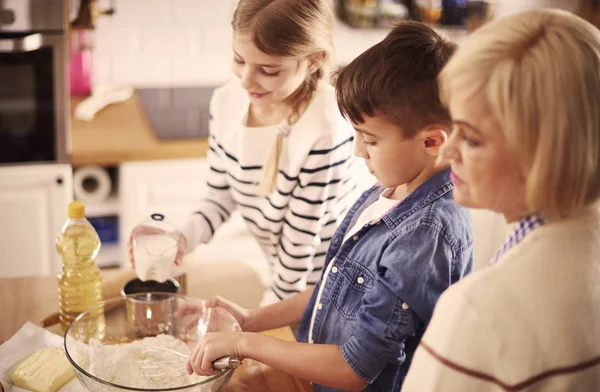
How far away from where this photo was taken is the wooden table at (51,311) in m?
1.10

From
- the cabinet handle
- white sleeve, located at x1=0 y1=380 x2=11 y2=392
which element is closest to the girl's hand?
white sleeve, located at x1=0 y1=380 x2=11 y2=392

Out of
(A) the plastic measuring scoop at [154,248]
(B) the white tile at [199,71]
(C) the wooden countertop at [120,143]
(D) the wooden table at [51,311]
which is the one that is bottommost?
(C) the wooden countertop at [120,143]

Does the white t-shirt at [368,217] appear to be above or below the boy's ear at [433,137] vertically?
below

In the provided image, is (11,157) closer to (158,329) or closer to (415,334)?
(158,329)

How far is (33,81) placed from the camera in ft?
7.23

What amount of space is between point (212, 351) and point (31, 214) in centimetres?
152

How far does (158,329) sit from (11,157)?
130 cm

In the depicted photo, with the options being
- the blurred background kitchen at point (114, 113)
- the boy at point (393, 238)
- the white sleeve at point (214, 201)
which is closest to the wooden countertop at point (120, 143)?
the blurred background kitchen at point (114, 113)

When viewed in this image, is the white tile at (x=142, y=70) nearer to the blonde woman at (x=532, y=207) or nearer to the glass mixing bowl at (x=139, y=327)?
the glass mixing bowl at (x=139, y=327)

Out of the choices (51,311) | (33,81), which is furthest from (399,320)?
(33,81)

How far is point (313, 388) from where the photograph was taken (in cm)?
112

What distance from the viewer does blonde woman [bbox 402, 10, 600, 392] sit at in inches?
25.5

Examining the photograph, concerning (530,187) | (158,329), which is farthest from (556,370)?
(158,329)

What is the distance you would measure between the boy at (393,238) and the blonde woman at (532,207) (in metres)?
0.24
